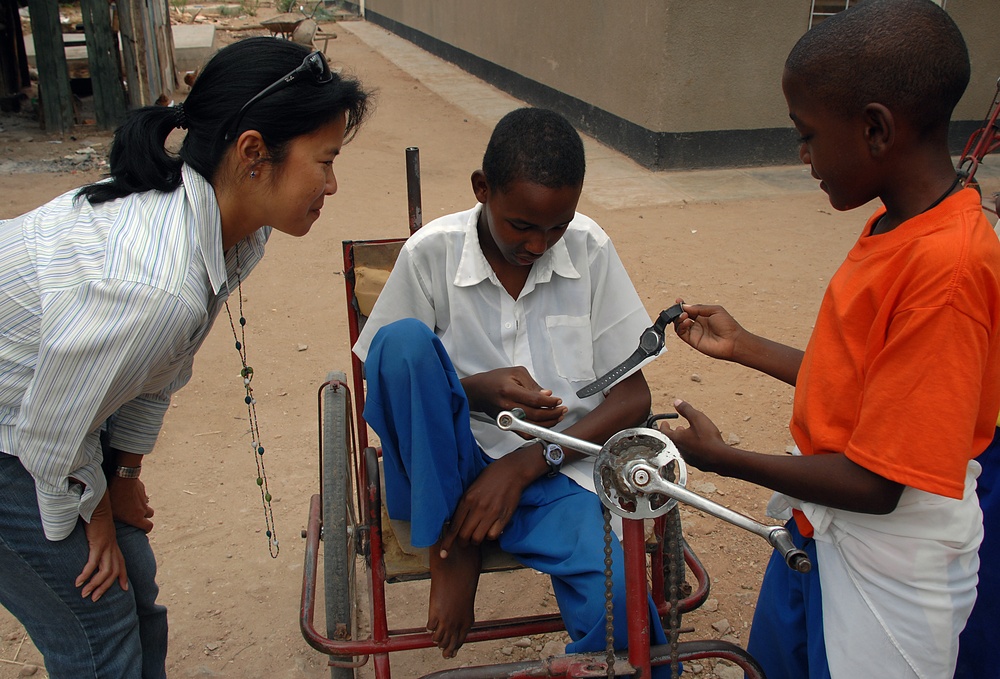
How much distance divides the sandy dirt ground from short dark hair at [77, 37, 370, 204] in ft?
4.99

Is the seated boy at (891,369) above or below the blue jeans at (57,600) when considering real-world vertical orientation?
above

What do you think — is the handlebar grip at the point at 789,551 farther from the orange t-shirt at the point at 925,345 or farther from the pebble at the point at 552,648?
the pebble at the point at 552,648

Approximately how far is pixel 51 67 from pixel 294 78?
336 inches

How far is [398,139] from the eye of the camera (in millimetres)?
8930

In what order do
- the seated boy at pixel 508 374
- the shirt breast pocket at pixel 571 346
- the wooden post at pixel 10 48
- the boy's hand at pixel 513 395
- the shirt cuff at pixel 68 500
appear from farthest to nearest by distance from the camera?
1. the wooden post at pixel 10 48
2. the shirt breast pocket at pixel 571 346
3. the boy's hand at pixel 513 395
4. the seated boy at pixel 508 374
5. the shirt cuff at pixel 68 500

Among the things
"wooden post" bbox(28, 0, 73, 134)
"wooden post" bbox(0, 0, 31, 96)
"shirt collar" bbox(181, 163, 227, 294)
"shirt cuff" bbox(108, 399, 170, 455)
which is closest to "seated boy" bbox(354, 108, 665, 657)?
"shirt collar" bbox(181, 163, 227, 294)

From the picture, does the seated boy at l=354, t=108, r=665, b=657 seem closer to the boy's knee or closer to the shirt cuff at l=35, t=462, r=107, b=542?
the boy's knee

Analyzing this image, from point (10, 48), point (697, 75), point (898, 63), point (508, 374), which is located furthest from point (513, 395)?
point (10, 48)

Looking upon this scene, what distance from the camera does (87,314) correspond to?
55.8 inches

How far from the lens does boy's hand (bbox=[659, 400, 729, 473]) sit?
4.98 ft

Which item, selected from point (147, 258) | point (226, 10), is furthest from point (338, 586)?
point (226, 10)

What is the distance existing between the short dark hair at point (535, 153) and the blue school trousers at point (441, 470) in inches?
18.5

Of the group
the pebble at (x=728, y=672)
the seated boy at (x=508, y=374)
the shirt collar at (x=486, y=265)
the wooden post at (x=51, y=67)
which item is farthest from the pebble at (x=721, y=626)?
the wooden post at (x=51, y=67)

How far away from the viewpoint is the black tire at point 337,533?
2051 millimetres
